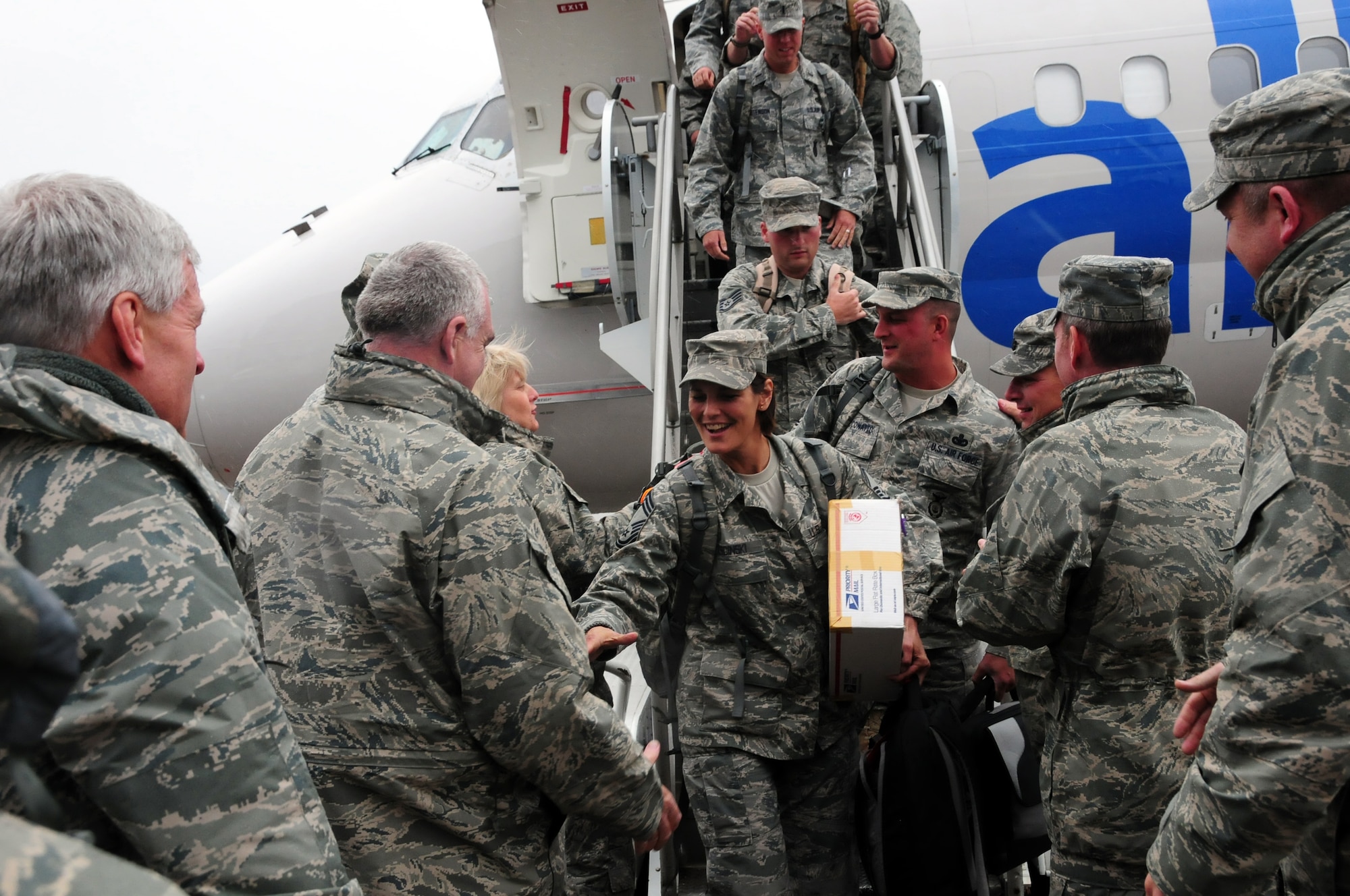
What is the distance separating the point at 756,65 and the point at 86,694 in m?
4.72

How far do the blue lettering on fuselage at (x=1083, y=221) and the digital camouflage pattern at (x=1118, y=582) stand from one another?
14.4 feet

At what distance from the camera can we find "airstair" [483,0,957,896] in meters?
5.14

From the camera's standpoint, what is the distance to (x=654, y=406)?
4.68 metres

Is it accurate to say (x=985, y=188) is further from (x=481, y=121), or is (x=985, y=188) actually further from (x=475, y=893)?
(x=475, y=893)

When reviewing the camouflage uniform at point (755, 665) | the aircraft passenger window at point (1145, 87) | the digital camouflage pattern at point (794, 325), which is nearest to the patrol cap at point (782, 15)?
the digital camouflage pattern at point (794, 325)

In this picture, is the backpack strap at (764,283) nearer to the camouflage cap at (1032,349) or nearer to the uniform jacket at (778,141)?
the uniform jacket at (778,141)

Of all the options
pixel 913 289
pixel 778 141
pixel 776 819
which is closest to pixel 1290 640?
pixel 776 819

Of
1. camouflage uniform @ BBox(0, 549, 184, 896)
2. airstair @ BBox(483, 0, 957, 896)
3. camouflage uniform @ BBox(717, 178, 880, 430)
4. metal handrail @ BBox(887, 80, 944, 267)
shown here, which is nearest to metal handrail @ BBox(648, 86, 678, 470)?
airstair @ BBox(483, 0, 957, 896)

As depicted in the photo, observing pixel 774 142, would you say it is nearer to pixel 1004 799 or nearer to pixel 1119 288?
pixel 1119 288

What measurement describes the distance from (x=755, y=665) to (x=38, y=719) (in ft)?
7.91

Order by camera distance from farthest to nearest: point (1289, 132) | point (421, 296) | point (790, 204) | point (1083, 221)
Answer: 1. point (1083, 221)
2. point (790, 204)
3. point (421, 296)
4. point (1289, 132)

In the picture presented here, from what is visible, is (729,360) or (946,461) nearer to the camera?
(729,360)

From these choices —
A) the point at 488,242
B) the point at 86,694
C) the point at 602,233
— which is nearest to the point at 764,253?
the point at 602,233

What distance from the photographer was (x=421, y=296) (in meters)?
2.19
